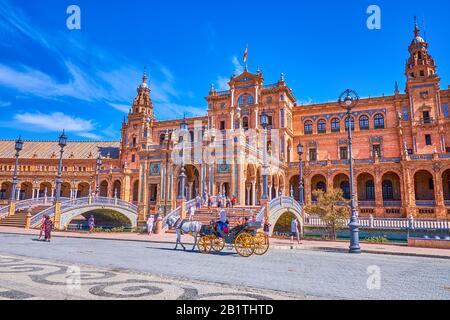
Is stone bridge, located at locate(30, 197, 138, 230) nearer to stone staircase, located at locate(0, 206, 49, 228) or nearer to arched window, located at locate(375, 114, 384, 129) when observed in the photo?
stone staircase, located at locate(0, 206, 49, 228)

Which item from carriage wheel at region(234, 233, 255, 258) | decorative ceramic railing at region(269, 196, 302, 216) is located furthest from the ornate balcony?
carriage wheel at region(234, 233, 255, 258)

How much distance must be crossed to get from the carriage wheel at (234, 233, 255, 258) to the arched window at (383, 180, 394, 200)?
34994mm

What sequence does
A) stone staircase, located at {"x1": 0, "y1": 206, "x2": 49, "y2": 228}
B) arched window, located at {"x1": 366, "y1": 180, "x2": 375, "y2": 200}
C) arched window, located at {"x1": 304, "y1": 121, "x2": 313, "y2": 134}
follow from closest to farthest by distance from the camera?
stone staircase, located at {"x1": 0, "y1": 206, "x2": 49, "y2": 228} → arched window, located at {"x1": 366, "y1": 180, "x2": 375, "y2": 200} → arched window, located at {"x1": 304, "y1": 121, "x2": 313, "y2": 134}

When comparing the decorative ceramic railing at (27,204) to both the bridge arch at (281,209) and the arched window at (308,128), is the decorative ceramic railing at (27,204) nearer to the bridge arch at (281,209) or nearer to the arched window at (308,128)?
the bridge arch at (281,209)

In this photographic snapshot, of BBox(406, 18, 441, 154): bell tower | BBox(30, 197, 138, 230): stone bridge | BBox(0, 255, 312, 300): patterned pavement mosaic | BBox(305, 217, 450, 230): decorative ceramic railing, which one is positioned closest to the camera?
BBox(0, 255, 312, 300): patterned pavement mosaic

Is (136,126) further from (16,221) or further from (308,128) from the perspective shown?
(16,221)

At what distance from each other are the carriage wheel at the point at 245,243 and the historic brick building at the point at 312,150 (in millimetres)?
18972

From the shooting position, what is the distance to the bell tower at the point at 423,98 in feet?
134

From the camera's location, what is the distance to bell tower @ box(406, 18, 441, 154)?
40750 mm

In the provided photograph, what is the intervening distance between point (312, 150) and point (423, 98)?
15786mm

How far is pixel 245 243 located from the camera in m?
11.9

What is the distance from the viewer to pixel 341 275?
823 cm
